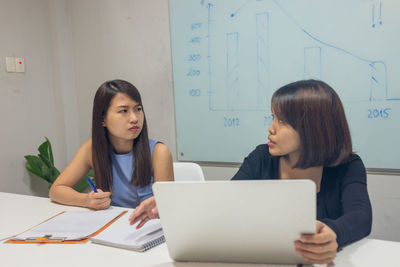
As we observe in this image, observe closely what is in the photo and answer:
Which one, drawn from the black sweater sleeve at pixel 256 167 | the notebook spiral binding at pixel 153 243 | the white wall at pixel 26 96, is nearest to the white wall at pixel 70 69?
the white wall at pixel 26 96

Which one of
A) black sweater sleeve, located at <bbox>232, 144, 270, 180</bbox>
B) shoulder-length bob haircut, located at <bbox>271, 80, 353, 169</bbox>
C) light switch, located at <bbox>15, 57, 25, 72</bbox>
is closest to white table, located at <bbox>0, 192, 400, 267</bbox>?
shoulder-length bob haircut, located at <bbox>271, 80, 353, 169</bbox>

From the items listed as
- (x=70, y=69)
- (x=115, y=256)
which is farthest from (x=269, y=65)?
(x=70, y=69)

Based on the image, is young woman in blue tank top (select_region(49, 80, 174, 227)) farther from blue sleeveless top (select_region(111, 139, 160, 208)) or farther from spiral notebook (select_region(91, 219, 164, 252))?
spiral notebook (select_region(91, 219, 164, 252))

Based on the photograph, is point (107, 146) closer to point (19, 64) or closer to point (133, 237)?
point (133, 237)

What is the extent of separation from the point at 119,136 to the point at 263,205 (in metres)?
1.05

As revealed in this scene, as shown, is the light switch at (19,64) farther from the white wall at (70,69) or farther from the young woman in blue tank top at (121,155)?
the young woman in blue tank top at (121,155)

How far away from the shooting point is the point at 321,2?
208 centimetres

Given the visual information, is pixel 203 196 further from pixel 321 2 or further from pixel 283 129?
pixel 321 2

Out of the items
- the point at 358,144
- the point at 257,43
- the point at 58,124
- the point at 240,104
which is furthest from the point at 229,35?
the point at 58,124

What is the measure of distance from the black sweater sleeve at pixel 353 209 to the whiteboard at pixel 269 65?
0.94 meters

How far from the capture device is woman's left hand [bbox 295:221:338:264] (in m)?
0.75

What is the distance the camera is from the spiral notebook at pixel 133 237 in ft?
3.35

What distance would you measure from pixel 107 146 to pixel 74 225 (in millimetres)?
541

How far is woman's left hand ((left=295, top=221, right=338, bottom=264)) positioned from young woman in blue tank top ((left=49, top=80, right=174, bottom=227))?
0.94m
